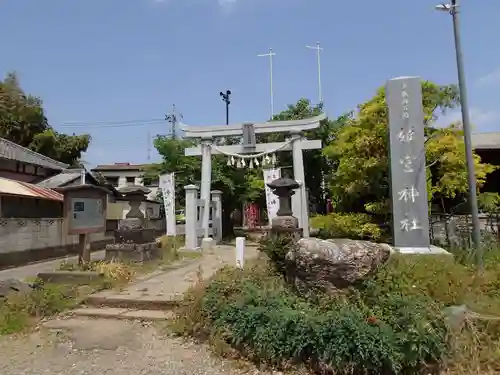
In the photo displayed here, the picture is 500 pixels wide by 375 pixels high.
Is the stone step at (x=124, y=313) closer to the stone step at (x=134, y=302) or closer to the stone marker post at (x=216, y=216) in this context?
the stone step at (x=134, y=302)

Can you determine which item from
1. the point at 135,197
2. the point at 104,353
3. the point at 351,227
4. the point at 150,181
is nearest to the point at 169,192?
the point at 135,197

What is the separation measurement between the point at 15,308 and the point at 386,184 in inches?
447

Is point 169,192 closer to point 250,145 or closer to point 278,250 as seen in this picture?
point 250,145

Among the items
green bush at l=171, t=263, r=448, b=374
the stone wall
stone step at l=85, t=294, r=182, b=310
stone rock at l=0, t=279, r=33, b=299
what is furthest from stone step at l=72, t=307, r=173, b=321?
the stone wall

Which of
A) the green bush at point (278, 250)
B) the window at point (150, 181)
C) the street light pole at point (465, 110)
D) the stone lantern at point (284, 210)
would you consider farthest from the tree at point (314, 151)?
the green bush at point (278, 250)

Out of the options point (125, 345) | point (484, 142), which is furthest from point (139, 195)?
point (484, 142)

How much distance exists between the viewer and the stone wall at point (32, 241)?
11898 millimetres

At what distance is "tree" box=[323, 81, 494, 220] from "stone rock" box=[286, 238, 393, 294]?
27.1 ft

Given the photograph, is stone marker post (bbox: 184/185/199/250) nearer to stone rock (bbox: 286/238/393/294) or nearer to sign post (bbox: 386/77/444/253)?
sign post (bbox: 386/77/444/253)

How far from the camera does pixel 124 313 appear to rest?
22.1 feet

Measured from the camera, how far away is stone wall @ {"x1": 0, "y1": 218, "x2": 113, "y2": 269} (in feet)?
39.0

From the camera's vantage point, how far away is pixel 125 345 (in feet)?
18.2

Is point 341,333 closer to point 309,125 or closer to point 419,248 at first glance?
point 419,248

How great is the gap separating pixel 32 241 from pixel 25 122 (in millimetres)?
11570
